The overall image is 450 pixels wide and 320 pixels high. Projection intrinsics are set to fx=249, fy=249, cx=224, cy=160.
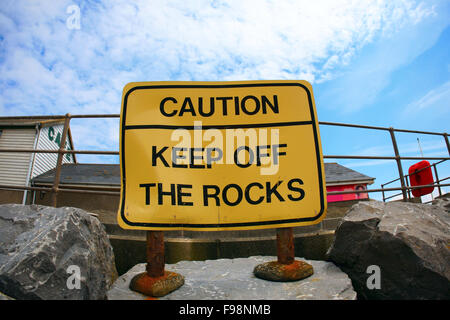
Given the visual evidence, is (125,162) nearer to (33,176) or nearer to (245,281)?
(245,281)

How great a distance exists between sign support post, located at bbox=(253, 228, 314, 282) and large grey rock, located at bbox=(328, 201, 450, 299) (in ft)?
1.56

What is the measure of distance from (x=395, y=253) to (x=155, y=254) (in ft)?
5.93

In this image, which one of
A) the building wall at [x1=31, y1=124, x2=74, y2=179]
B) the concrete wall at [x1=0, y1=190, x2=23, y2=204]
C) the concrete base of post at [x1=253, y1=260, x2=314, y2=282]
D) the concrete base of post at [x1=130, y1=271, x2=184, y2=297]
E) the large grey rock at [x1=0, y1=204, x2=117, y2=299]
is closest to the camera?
the large grey rock at [x1=0, y1=204, x2=117, y2=299]

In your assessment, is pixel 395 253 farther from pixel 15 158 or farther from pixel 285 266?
pixel 15 158

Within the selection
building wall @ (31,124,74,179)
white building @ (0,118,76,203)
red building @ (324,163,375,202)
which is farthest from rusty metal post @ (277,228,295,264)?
building wall @ (31,124,74,179)

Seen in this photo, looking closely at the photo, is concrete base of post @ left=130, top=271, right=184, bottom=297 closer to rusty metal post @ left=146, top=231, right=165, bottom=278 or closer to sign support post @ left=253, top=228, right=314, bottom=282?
rusty metal post @ left=146, top=231, right=165, bottom=278

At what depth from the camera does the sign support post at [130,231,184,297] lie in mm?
1633

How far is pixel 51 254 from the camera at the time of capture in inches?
58.7

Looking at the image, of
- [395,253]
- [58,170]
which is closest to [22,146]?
[58,170]

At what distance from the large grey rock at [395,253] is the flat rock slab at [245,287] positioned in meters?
0.19
